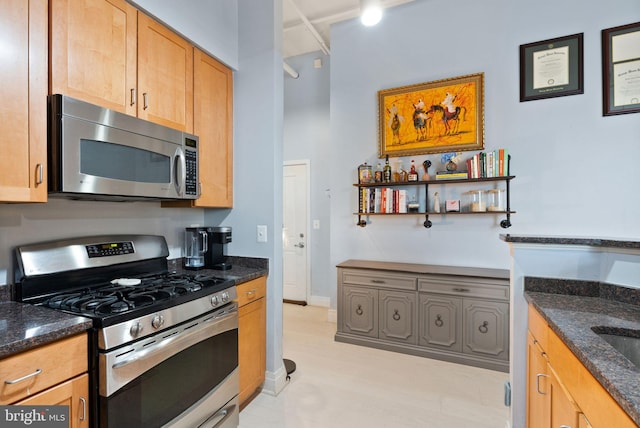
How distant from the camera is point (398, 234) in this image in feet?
11.4

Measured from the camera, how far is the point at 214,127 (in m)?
2.29

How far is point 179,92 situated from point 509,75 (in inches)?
119

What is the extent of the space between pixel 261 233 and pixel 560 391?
6.14 ft

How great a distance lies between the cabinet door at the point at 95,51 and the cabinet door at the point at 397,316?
2.61 m

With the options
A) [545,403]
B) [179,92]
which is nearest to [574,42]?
[545,403]

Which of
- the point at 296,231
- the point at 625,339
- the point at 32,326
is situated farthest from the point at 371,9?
the point at 296,231

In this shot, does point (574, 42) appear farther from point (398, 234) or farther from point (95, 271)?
point (95, 271)

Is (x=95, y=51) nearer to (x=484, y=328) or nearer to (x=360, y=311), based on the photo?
(x=360, y=311)

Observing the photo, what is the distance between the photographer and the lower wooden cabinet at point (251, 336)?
2033mm

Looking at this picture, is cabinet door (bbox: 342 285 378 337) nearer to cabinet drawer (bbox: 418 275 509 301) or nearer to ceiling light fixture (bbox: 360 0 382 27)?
cabinet drawer (bbox: 418 275 509 301)

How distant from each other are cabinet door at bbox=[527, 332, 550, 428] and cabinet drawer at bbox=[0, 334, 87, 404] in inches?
73.1

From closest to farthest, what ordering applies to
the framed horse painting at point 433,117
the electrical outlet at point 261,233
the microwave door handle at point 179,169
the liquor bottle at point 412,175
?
the microwave door handle at point 179,169, the electrical outlet at point 261,233, the framed horse painting at point 433,117, the liquor bottle at point 412,175

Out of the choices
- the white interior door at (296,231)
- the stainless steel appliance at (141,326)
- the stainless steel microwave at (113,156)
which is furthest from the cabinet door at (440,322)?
the stainless steel microwave at (113,156)

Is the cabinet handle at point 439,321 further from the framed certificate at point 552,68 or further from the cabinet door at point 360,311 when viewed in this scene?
the framed certificate at point 552,68
